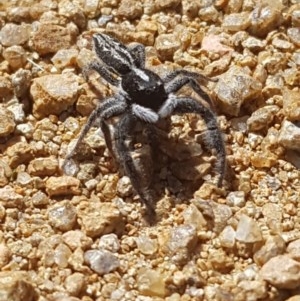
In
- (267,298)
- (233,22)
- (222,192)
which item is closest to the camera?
(267,298)

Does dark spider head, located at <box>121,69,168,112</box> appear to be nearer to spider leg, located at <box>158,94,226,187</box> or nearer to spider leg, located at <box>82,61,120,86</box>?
spider leg, located at <box>158,94,226,187</box>

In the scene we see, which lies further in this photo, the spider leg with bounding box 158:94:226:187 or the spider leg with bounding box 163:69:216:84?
the spider leg with bounding box 163:69:216:84

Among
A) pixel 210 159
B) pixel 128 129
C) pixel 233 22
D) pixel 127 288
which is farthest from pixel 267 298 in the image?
pixel 233 22

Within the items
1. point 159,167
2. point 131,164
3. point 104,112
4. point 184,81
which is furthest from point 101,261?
point 184,81

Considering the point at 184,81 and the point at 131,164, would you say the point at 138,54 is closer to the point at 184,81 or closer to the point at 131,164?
the point at 184,81

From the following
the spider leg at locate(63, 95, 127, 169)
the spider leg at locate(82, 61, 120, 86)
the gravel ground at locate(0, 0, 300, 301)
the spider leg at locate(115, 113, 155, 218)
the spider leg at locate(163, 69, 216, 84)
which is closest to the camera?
the gravel ground at locate(0, 0, 300, 301)

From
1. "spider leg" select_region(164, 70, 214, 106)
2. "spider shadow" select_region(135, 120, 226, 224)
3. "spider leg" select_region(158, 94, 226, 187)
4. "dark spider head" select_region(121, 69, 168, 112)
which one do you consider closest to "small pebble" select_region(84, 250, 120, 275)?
"spider shadow" select_region(135, 120, 226, 224)

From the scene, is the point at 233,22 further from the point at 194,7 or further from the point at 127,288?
the point at 127,288
